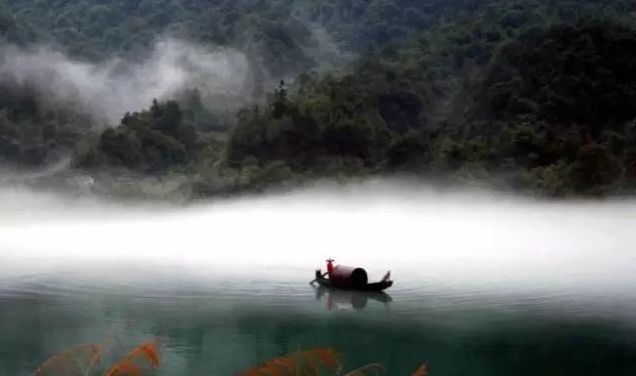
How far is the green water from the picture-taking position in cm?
1688

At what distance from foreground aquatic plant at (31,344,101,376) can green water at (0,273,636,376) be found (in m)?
0.82

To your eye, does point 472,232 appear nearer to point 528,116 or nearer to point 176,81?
point 528,116

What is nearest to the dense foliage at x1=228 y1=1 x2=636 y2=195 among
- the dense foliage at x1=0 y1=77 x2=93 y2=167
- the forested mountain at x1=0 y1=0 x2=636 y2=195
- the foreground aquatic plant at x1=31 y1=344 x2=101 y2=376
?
the forested mountain at x1=0 y1=0 x2=636 y2=195

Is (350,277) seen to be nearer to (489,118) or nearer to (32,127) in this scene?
(489,118)

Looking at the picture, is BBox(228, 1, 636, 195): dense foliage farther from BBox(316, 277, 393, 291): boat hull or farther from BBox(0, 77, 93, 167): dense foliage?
BBox(316, 277, 393, 291): boat hull

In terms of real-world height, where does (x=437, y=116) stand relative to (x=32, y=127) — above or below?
below

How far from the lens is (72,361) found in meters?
13.1

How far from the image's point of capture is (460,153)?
5188 cm

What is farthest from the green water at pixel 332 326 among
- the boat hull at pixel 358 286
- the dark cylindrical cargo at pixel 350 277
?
the dark cylindrical cargo at pixel 350 277

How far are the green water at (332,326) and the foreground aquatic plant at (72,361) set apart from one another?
822 millimetres

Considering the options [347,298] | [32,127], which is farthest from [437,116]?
[347,298]

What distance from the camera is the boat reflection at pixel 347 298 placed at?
2402 cm

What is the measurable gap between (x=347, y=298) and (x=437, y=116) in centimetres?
3905

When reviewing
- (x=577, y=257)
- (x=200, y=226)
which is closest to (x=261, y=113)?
(x=200, y=226)
